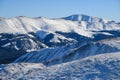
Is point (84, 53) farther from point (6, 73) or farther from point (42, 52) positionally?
point (42, 52)

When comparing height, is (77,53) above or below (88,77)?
below

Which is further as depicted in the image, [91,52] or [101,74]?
[91,52]

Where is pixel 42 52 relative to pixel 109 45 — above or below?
below

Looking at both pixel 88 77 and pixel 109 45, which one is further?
pixel 109 45

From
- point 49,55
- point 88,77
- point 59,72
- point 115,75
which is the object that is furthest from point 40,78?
point 49,55

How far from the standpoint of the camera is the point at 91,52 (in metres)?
127

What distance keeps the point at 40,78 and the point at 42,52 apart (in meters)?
96.7

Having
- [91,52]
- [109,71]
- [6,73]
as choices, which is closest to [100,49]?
[91,52]

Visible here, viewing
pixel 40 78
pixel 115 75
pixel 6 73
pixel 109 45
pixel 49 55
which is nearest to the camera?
pixel 115 75

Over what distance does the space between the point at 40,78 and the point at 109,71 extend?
1500cm

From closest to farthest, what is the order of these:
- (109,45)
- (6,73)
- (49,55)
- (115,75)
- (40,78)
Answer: (115,75), (40,78), (6,73), (109,45), (49,55)

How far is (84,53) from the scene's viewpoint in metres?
126

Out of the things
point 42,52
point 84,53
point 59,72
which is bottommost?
point 42,52

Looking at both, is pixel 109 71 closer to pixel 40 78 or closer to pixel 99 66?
pixel 99 66
